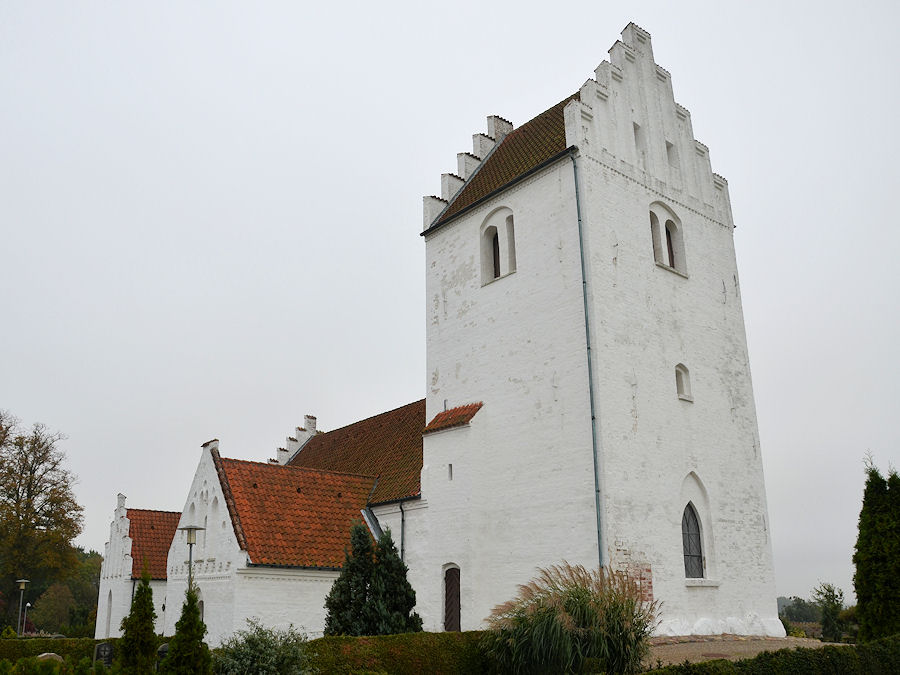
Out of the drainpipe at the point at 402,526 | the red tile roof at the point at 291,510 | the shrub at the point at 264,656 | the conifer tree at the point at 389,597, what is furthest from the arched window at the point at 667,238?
the shrub at the point at 264,656

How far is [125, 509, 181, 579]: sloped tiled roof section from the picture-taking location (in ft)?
83.1

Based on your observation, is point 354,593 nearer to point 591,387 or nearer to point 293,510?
point 293,510

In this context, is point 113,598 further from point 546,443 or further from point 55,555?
point 546,443

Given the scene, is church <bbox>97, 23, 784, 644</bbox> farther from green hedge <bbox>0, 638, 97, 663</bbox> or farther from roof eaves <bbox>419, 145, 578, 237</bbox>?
green hedge <bbox>0, 638, 97, 663</bbox>

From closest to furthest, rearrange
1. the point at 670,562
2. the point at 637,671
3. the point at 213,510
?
the point at 637,671
the point at 670,562
the point at 213,510

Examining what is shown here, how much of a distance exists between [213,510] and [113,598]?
10.2 metres

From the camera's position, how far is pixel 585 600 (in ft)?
37.6

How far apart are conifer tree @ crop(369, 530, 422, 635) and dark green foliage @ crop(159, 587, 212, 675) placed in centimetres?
579

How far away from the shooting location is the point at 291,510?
1942 cm

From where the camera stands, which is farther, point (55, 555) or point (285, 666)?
point (55, 555)

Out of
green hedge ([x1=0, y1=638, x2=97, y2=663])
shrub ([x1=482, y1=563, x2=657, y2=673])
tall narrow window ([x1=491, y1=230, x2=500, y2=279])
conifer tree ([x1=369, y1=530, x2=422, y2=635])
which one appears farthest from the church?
green hedge ([x1=0, y1=638, x2=97, y2=663])

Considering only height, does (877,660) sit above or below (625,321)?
below

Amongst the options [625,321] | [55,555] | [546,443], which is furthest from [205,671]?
[55,555]

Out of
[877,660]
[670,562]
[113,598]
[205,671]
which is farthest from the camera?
[113,598]
